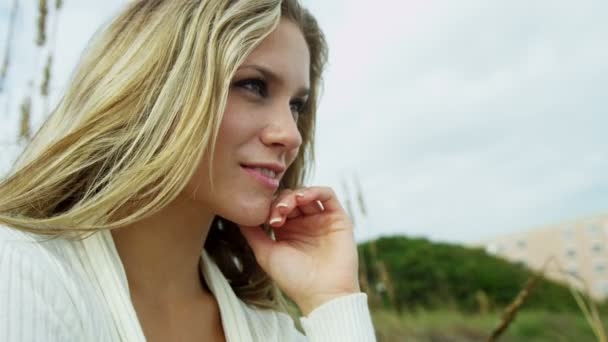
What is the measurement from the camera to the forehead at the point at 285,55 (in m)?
1.67

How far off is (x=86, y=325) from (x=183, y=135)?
49 cm

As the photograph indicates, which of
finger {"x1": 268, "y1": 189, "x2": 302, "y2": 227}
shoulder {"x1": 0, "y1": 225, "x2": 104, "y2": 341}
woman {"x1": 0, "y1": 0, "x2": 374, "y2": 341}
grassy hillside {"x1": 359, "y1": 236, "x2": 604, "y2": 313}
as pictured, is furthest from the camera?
grassy hillside {"x1": 359, "y1": 236, "x2": 604, "y2": 313}

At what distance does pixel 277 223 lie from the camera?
1827 millimetres

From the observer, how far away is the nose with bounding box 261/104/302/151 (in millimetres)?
1646

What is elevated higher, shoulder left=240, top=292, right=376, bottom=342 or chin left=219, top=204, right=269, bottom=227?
chin left=219, top=204, right=269, bottom=227

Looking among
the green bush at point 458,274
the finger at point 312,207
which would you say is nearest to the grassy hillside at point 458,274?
the green bush at point 458,274

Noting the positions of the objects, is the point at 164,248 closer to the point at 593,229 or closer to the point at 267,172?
the point at 267,172

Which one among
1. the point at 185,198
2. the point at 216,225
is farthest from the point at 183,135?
the point at 216,225

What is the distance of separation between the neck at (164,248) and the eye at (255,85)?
0.39 metres

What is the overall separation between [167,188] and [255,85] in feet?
1.35

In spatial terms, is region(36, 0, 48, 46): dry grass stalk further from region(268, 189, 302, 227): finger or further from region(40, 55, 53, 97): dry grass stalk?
region(268, 189, 302, 227): finger

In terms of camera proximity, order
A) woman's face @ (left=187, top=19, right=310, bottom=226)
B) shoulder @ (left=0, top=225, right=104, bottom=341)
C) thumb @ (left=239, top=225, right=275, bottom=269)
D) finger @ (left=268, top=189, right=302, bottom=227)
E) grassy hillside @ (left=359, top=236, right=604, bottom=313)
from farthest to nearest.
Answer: grassy hillside @ (left=359, top=236, right=604, bottom=313) → thumb @ (left=239, top=225, right=275, bottom=269) → finger @ (left=268, top=189, right=302, bottom=227) → woman's face @ (left=187, top=19, right=310, bottom=226) → shoulder @ (left=0, top=225, right=104, bottom=341)

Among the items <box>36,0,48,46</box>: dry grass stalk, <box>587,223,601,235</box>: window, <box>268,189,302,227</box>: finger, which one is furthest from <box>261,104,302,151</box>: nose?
<box>587,223,601,235</box>: window

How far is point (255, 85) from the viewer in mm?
1676
